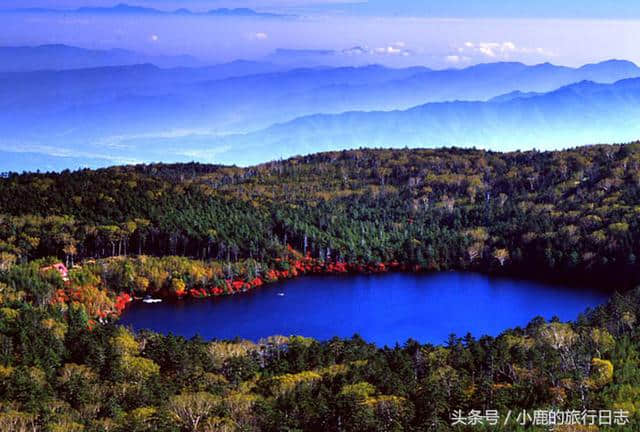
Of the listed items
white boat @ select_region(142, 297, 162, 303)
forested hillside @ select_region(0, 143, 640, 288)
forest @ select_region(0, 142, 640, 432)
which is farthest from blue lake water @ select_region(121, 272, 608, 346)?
forested hillside @ select_region(0, 143, 640, 288)

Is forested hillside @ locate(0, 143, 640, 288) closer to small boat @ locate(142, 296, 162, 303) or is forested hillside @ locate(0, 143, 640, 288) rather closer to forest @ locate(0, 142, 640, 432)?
forest @ locate(0, 142, 640, 432)

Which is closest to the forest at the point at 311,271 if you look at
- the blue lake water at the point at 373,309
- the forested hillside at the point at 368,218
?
the forested hillside at the point at 368,218

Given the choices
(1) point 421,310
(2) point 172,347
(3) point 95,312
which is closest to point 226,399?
(2) point 172,347

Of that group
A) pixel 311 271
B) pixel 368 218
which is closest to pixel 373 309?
pixel 311 271

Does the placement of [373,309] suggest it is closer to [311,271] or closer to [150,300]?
[311,271]

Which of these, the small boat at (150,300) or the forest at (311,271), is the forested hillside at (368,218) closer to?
the forest at (311,271)

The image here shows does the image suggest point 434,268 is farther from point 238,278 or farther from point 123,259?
point 123,259
